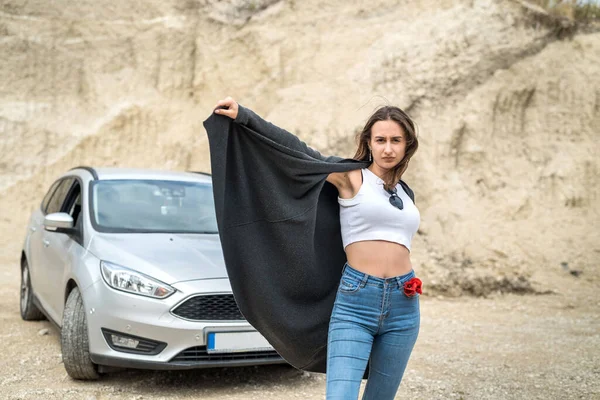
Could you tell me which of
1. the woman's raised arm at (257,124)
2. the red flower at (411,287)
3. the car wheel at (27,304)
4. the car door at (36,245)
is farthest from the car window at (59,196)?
the red flower at (411,287)

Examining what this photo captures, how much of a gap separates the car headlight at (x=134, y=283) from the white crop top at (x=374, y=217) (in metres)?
2.09

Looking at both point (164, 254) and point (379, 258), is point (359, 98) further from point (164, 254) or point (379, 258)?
point (379, 258)

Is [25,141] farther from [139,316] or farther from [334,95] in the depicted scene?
[139,316]

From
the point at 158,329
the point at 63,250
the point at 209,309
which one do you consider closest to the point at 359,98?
the point at 63,250

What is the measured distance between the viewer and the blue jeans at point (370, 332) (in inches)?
108

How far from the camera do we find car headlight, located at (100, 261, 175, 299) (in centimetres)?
468

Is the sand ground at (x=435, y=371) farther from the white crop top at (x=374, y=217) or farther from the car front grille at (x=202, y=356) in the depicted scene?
the white crop top at (x=374, y=217)

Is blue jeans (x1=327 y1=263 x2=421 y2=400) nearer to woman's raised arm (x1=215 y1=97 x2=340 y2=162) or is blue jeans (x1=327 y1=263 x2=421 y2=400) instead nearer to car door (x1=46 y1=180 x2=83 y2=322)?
woman's raised arm (x1=215 y1=97 x2=340 y2=162)

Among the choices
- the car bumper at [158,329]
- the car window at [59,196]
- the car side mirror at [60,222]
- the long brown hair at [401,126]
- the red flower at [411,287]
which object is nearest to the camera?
the red flower at [411,287]

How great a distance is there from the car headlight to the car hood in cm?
4

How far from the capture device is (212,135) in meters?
3.03

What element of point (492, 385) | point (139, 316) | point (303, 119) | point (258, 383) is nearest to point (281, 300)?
point (139, 316)

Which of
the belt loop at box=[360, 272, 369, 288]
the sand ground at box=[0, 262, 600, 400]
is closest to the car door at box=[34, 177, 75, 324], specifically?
the sand ground at box=[0, 262, 600, 400]

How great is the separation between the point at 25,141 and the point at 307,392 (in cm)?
1332
